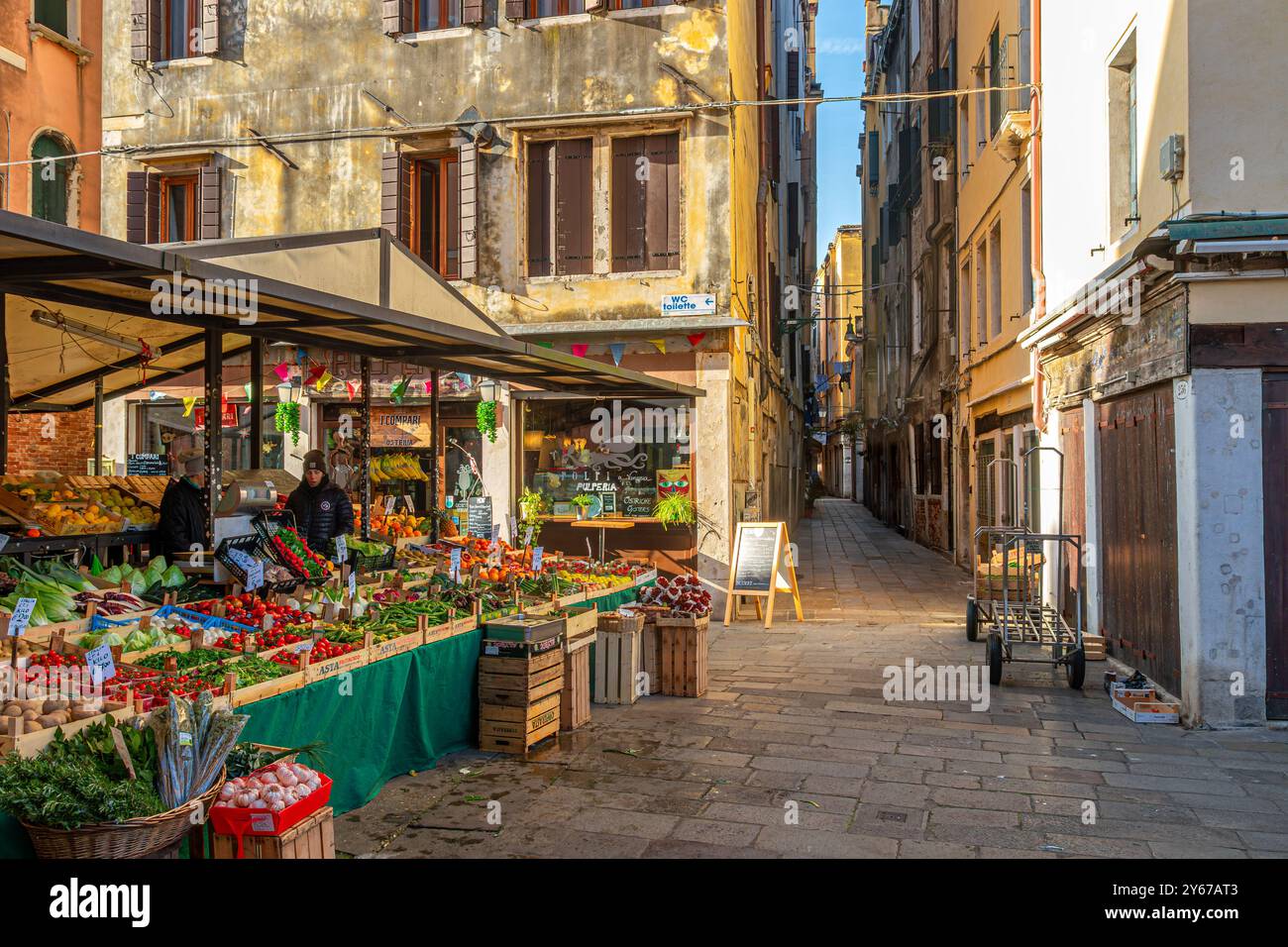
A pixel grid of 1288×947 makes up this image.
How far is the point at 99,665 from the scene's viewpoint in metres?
4.52

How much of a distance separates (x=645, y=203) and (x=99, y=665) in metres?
10.8

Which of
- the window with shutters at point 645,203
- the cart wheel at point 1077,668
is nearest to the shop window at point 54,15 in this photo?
the window with shutters at point 645,203

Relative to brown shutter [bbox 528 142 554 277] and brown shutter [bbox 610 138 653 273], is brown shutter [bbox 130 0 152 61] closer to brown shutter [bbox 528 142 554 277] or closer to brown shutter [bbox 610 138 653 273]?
brown shutter [bbox 528 142 554 277]

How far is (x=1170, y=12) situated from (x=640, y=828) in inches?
283

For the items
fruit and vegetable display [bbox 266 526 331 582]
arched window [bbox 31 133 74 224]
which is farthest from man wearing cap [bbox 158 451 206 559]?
arched window [bbox 31 133 74 224]

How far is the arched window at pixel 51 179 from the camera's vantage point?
1548 centimetres

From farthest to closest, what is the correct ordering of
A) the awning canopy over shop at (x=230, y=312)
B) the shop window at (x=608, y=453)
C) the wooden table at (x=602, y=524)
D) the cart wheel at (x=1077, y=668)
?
the shop window at (x=608, y=453), the wooden table at (x=602, y=524), the cart wheel at (x=1077, y=668), the awning canopy over shop at (x=230, y=312)

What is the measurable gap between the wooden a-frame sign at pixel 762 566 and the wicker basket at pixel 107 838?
958 cm

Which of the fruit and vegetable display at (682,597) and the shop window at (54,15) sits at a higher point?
the shop window at (54,15)

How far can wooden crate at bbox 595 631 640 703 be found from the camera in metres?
8.24

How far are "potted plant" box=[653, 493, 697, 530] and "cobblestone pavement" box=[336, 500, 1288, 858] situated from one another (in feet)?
14.0

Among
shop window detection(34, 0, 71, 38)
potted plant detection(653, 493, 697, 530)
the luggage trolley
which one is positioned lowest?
the luggage trolley

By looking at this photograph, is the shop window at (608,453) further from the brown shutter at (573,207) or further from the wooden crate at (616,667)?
the wooden crate at (616,667)

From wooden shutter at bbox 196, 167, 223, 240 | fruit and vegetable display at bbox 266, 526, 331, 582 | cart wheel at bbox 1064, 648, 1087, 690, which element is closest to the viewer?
fruit and vegetable display at bbox 266, 526, 331, 582
